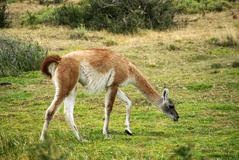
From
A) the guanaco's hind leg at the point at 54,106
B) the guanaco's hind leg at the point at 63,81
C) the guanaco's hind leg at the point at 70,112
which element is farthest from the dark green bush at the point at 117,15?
the guanaco's hind leg at the point at 54,106

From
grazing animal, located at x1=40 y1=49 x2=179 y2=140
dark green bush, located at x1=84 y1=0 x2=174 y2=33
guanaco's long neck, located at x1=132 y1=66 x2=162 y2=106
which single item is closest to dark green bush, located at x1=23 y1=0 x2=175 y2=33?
dark green bush, located at x1=84 y1=0 x2=174 y2=33

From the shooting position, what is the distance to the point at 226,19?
91.6ft

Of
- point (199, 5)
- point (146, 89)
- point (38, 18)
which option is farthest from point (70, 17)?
point (146, 89)

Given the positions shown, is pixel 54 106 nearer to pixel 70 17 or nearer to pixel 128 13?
pixel 128 13

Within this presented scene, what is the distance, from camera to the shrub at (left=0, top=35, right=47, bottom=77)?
17000mm

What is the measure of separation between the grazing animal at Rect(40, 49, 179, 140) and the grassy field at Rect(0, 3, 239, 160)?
48 cm

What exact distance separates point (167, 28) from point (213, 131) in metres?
15.2

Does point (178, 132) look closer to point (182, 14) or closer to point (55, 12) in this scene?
point (55, 12)

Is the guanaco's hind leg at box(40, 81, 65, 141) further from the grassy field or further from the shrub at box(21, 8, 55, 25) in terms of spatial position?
the shrub at box(21, 8, 55, 25)

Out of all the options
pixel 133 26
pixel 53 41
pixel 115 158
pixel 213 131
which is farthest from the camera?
pixel 133 26

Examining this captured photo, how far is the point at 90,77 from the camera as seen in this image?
10.5m

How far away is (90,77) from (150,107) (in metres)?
3.14

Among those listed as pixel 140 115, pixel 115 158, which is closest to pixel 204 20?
pixel 140 115

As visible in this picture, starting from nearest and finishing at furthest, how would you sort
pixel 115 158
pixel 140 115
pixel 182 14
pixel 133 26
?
pixel 115 158 < pixel 140 115 < pixel 133 26 < pixel 182 14
